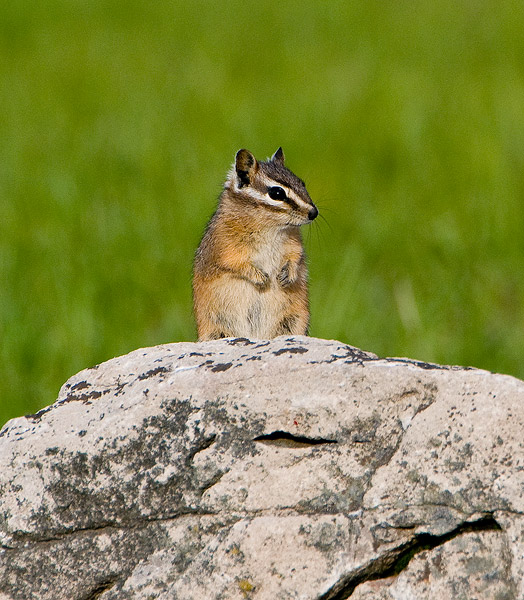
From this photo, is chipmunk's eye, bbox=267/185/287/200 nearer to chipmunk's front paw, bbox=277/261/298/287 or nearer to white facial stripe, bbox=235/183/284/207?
white facial stripe, bbox=235/183/284/207

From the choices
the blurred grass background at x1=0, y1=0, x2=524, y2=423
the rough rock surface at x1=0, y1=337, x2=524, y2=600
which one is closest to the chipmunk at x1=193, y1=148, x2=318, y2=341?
the rough rock surface at x1=0, y1=337, x2=524, y2=600

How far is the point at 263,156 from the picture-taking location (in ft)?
34.2

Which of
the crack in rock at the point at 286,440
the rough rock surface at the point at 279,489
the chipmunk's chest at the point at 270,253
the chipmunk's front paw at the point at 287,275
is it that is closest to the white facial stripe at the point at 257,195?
the chipmunk's chest at the point at 270,253

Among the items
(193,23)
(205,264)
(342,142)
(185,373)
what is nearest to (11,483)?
(185,373)

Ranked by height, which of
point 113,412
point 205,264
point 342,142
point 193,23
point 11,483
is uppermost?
point 193,23

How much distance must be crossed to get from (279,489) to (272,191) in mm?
2636

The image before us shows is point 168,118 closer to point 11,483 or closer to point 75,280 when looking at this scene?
point 75,280

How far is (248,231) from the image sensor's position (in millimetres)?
5371

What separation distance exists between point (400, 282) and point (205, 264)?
378 cm

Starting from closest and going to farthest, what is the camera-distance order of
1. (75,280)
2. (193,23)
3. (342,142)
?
(75,280) < (342,142) < (193,23)

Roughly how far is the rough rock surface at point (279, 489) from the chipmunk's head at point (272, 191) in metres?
2.16

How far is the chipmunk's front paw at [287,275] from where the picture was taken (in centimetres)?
505

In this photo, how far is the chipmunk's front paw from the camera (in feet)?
16.6

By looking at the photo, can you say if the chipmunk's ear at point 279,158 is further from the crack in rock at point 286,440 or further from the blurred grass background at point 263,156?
the crack in rock at point 286,440
